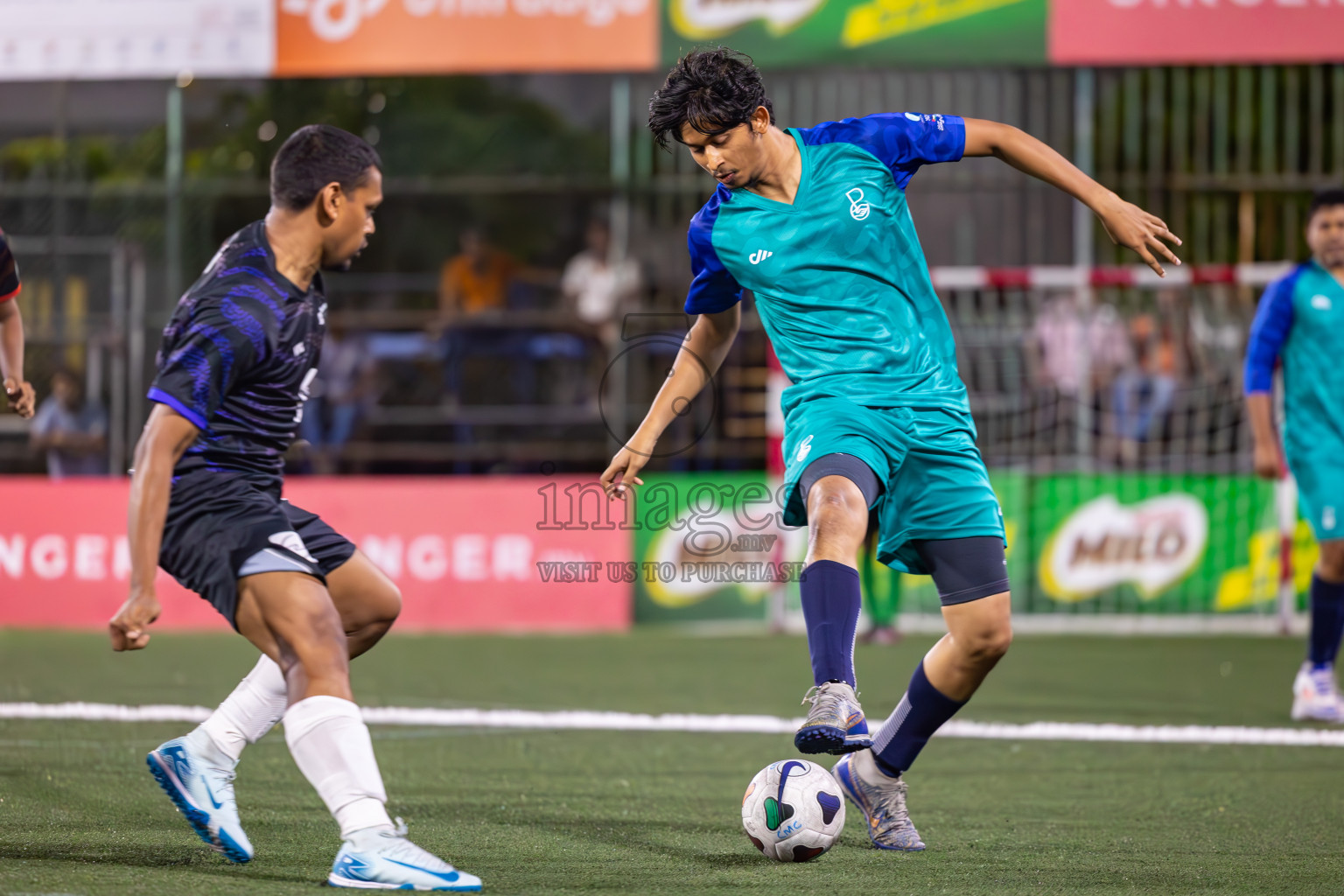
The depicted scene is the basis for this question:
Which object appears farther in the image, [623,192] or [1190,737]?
[623,192]

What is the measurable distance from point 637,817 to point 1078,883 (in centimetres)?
140

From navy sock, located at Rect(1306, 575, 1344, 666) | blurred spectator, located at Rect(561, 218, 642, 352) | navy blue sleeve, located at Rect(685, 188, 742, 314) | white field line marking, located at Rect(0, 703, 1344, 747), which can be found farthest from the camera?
blurred spectator, located at Rect(561, 218, 642, 352)

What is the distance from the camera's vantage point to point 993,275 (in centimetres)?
1077

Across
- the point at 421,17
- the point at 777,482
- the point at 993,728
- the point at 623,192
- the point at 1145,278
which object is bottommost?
the point at 993,728

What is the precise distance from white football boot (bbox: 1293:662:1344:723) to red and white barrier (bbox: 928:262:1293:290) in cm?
429

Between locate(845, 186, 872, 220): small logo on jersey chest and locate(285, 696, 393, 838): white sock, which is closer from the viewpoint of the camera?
locate(285, 696, 393, 838): white sock

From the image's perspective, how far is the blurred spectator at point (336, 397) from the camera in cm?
1212

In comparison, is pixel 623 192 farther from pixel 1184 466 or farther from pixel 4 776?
pixel 4 776

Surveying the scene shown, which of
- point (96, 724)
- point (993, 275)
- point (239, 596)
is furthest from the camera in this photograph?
point (993, 275)

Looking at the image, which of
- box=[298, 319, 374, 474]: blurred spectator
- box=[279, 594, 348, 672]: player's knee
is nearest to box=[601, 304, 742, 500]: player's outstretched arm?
box=[279, 594, 348, 672]: player's knee

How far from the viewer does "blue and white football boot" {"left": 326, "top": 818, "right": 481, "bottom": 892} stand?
345 centimetres

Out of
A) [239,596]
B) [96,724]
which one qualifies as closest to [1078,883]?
[239,596]

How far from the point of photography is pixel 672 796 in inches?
199

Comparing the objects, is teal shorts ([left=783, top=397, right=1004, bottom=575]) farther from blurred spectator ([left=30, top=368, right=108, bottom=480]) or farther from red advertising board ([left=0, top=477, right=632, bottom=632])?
blurred spectator ([left=30, top=368, right=108, bottom=480])
